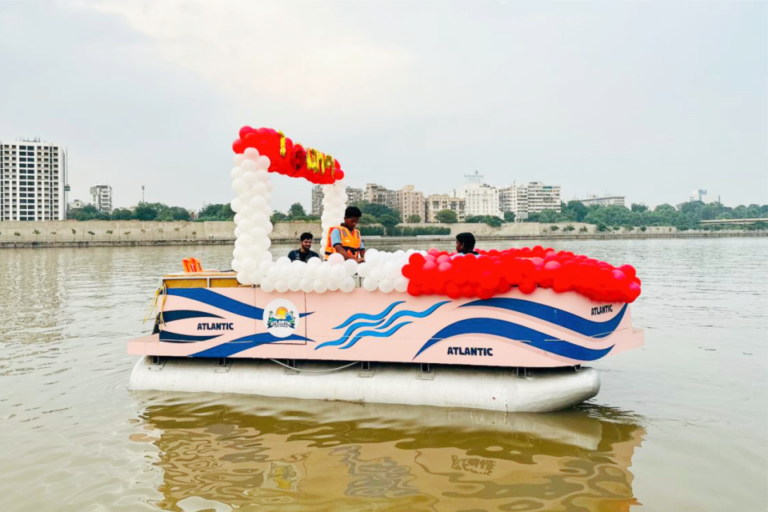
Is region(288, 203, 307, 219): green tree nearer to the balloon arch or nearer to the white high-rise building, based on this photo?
the white high-rise building

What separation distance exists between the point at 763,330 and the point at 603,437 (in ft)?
28.0

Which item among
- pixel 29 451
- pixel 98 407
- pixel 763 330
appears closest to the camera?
pixel 29 451

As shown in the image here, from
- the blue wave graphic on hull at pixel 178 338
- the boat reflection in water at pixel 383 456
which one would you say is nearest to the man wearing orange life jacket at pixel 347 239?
the boat reflection in water at pixel 383 456

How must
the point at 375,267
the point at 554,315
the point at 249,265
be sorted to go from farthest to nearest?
1. the point at 249,265
2. the point at 375,267
3. the point at 554,315

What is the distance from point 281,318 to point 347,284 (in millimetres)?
1123

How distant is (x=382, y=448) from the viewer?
6266mm

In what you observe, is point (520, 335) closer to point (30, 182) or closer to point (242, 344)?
point (242, 344)

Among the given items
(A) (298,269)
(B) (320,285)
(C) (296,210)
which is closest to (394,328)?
(B) (320,285)

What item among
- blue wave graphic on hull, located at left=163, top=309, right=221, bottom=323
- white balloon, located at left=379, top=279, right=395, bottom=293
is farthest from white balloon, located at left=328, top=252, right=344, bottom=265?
blue wave graphic on hull, located at left=163, top=309, right=221, bottom=323

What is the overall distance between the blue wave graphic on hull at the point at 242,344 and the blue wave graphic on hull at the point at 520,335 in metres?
2.10

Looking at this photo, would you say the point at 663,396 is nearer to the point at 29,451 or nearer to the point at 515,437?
the point at 515,437

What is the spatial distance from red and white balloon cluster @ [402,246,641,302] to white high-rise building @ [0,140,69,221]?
172023mm

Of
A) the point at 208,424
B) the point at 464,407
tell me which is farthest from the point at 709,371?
the point at 208,424

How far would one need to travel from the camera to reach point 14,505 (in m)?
5.09
